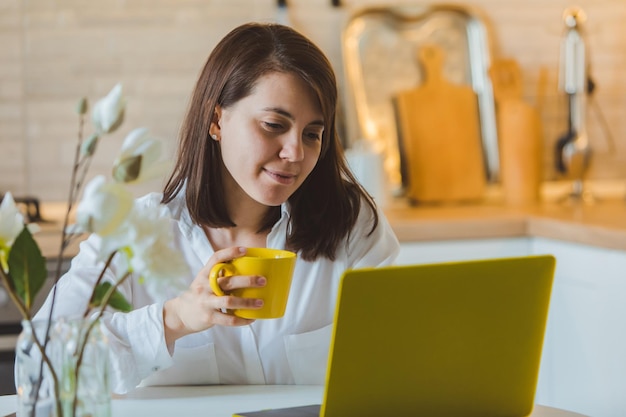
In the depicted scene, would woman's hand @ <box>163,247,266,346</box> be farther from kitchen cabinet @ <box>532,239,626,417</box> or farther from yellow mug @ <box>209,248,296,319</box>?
kitchen cabinet @ <box>532,239,626,417</box>

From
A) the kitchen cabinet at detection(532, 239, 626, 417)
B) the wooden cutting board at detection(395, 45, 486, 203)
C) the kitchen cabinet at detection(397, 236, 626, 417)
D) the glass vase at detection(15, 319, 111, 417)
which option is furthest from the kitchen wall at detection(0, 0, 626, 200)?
the glass vase at detection(15, 319, 111, 417)

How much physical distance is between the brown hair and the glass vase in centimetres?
76

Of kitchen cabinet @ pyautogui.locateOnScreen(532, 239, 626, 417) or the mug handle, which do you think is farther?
kitchen cabinet @ pyautogui.locateOnScreen(532, 239, 626, 417)

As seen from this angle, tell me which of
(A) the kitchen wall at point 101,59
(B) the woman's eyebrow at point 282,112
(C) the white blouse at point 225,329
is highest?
(A) the kitchen wall at point 101,59

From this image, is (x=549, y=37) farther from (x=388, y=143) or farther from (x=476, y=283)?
(x=476, y=283)

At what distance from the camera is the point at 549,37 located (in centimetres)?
320

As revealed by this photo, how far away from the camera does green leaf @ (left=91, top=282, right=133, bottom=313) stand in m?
0.99

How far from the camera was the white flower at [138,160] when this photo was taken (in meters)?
0.92

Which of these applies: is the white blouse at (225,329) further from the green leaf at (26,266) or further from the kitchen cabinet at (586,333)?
the kitchen cabinet at (586,333)

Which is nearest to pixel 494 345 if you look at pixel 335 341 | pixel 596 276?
pixel 335 341

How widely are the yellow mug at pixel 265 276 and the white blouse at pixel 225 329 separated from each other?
0.85 feet

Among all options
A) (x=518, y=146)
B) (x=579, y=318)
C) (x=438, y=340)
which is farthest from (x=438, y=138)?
(x=438, y=340)

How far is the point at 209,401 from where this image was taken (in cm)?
141

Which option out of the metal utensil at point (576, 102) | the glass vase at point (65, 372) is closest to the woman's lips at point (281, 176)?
the glass vase at point (65, 372)
